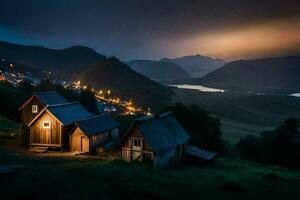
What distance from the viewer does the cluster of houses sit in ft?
117

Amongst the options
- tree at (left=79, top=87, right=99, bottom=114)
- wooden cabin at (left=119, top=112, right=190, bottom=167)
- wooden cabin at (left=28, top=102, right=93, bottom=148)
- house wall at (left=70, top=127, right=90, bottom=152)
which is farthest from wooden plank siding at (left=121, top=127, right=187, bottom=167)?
tree at (left=79, top=87, right=99, bottom=114)

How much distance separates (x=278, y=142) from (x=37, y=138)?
44643 millimetres

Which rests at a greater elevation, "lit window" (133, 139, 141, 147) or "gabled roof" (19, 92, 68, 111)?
"gabled roof" (19, 92, 68, 111)

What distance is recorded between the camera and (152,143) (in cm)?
3516

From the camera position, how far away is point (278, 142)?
2350 inches

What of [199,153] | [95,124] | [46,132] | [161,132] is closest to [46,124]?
[46,132]

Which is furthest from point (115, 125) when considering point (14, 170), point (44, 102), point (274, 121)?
point (274, 121)

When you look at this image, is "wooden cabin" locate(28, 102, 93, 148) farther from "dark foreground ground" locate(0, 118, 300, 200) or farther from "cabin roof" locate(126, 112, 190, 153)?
"cabin roof" locate(126, 112, 190, 153)

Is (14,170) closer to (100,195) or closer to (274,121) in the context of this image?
(100,195)

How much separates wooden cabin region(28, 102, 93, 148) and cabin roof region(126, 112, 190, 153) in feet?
42.7

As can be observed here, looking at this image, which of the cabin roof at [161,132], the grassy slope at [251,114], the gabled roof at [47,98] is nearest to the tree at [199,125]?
the cabin roof at [161,132]

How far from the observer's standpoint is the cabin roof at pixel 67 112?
42934 mm

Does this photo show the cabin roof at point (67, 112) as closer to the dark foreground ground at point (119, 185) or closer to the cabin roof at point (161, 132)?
the dark foreground ground at point (119, 185)

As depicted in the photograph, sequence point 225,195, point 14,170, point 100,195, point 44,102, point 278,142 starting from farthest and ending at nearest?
point 278,142
point 44,102
point 14,170
point 225,195
point 100,195
